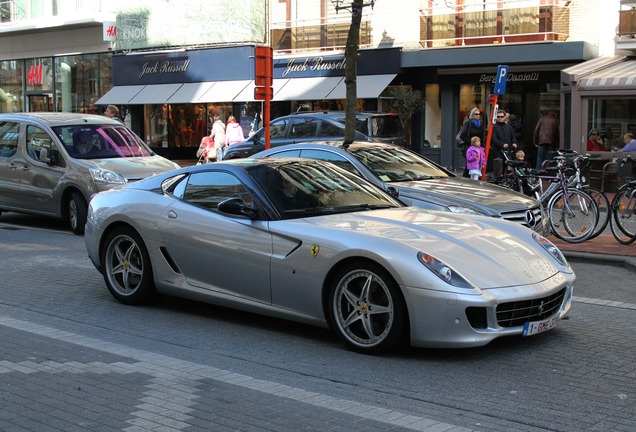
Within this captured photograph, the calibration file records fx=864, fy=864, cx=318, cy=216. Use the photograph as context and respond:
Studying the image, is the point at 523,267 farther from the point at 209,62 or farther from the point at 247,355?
the point at 209,62

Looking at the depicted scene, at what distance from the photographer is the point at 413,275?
5941 millimetres

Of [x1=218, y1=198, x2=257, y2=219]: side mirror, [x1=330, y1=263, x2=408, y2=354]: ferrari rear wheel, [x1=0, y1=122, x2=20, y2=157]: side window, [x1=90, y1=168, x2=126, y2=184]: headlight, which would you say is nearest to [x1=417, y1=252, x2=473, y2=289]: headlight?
[x1=330, y1=263, x2=408, y2=354]: ferrari rear wheel

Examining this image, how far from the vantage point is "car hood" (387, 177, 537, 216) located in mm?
10211

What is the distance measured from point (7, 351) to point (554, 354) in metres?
4.03

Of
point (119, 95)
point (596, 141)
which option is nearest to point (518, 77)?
point (596, 141)

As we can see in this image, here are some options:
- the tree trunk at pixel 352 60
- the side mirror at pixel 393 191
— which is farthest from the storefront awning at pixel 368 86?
the side mirror at pixel 393 191

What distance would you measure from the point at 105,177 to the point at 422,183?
16.9 ft

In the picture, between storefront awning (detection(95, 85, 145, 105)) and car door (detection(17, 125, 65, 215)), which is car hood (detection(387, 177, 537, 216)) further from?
storefront awning (detection(95, 85, 145, 105))

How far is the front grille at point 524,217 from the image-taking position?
10.3 m

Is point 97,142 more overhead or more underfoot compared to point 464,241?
more overhead

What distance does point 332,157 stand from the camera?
36.3 feet

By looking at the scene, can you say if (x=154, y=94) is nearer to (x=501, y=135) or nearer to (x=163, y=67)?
(x=163, y=67)

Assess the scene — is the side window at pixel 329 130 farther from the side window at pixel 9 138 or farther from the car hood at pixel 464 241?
the car hood at pixel 464 241

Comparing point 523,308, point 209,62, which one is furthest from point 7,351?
point 209,62
